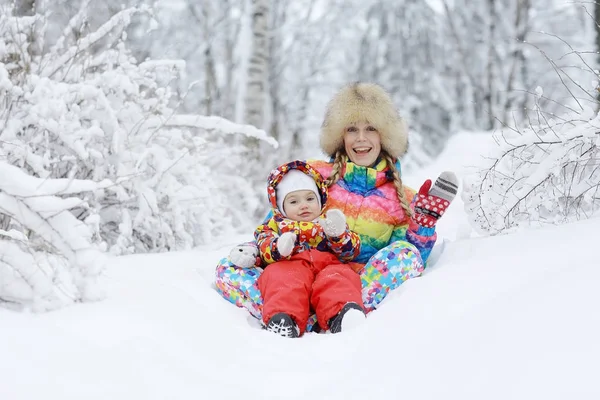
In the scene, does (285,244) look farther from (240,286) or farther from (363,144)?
(363,144)

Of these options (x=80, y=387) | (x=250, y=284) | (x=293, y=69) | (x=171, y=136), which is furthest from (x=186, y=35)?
(x=80, y=387)

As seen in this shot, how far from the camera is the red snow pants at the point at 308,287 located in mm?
2664

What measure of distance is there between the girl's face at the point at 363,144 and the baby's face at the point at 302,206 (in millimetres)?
430

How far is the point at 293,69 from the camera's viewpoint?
17562mm

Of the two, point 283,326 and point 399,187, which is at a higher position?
point 399,187

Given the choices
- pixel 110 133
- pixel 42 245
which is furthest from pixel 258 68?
pixel 42 245

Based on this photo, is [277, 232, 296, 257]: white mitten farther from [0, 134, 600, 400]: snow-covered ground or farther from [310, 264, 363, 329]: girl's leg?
[0, 134, 600, 400]: snow-covered ground

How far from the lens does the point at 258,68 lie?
7.28 m

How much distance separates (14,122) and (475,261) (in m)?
2.64

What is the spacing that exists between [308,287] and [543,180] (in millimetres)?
1175

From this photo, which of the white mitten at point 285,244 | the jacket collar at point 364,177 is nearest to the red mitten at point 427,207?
the jacket collar at point 364,177

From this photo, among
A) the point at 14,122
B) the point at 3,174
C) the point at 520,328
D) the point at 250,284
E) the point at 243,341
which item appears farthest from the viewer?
the point at 14,122

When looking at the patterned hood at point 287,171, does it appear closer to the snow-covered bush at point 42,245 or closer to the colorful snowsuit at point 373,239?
the colorful snowsuit at point 373,239

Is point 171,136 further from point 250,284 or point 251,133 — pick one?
point 250,284
